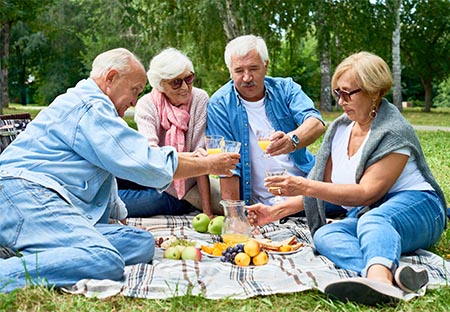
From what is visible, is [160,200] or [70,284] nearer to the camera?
[70,284]

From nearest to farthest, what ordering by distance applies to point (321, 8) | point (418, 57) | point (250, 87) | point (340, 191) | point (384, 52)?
point (340, 191), point (250, 87), point (321, 8), point (384, 52), point (418, 57)

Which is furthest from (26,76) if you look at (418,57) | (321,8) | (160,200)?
(160,200)

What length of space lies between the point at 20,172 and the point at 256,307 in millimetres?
1612

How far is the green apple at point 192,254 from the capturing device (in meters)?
4.48

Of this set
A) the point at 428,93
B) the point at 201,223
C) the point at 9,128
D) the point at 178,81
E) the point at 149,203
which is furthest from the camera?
the point at 428,93

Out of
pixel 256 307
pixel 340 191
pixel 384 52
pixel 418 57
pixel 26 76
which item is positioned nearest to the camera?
pixel 256 307

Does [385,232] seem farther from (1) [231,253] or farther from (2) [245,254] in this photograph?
(1) [231,253]

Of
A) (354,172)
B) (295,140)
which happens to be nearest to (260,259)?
(354,172)

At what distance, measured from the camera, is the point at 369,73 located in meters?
4.32

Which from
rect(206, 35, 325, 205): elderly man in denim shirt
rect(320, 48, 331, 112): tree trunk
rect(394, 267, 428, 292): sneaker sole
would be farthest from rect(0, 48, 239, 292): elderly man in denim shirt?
rect(320, 48, 331, 112): tree trunk

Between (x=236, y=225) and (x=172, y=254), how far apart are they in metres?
0.59

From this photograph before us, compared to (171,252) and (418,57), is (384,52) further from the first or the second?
(171,252)

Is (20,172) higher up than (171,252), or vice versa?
(20,172)

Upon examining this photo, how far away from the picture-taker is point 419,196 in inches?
173
